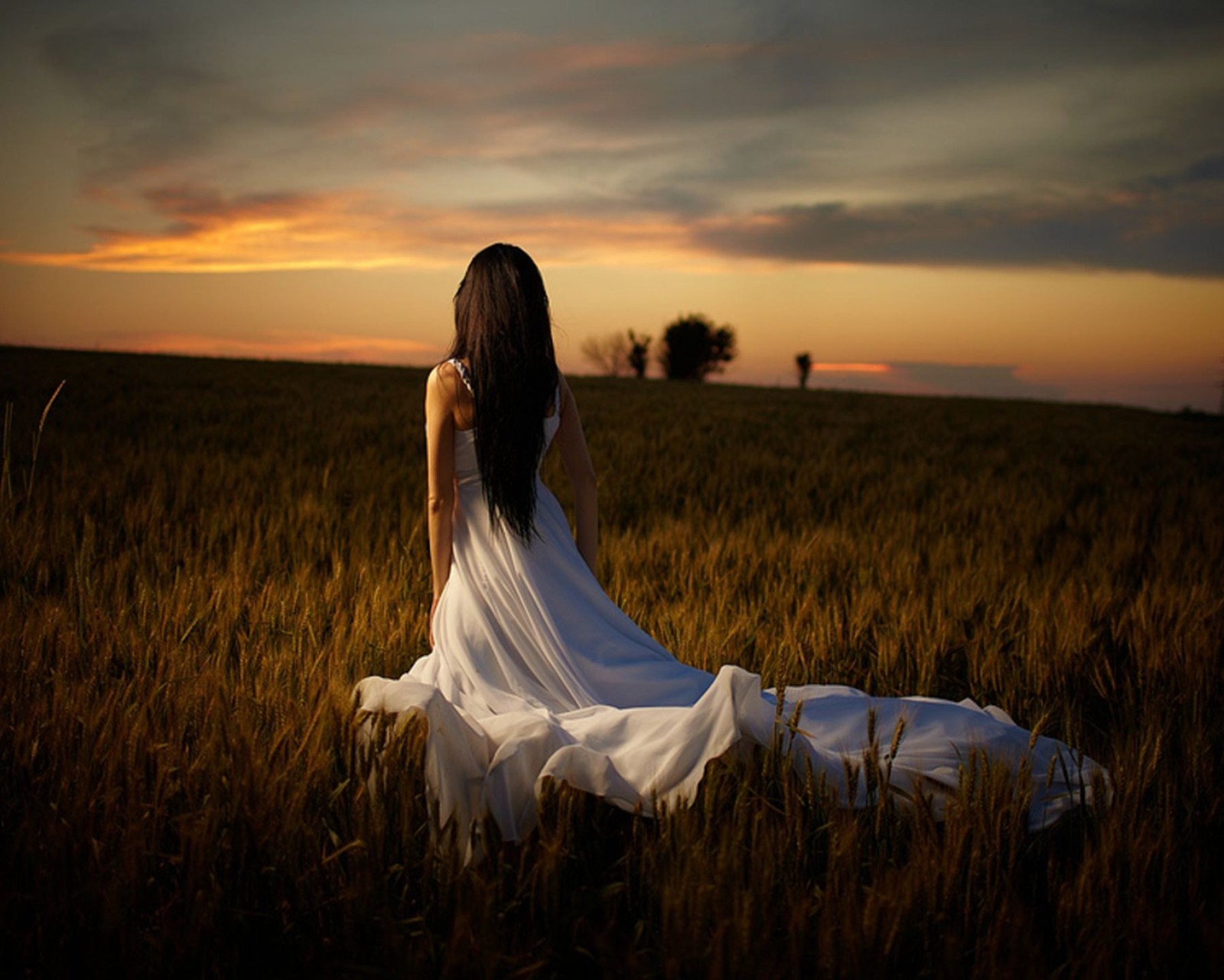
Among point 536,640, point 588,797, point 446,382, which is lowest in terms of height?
point 588,797

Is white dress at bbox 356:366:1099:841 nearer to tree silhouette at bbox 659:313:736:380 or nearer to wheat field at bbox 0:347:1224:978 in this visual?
wheat field at bbox 0:347:1224:978

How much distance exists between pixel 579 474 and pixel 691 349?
7638 cm

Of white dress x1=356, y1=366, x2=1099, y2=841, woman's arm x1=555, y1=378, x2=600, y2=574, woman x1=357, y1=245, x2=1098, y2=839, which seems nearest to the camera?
white dress x1=356, y1=366, x2=1099, y2=841

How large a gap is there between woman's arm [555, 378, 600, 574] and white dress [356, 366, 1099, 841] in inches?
4.0

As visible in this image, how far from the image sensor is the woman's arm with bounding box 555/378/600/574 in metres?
2.63

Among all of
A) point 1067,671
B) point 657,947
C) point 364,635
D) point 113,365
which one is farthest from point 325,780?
point 113,365

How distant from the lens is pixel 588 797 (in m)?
1.88

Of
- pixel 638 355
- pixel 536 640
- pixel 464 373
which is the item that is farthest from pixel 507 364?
pixel 638 355

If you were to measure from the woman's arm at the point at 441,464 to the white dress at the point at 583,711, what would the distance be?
0.13 feet

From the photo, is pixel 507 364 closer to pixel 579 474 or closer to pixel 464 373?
pixel 464 373

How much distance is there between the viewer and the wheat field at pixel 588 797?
136 cm

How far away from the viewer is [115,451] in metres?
6.61

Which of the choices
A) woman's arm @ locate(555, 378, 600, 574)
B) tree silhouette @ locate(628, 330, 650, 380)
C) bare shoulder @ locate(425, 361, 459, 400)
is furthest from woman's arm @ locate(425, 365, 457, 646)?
tree silhouette @ locate(628, 330, 650, 380)

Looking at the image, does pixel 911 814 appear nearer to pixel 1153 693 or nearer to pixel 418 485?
pixel 1153 693
